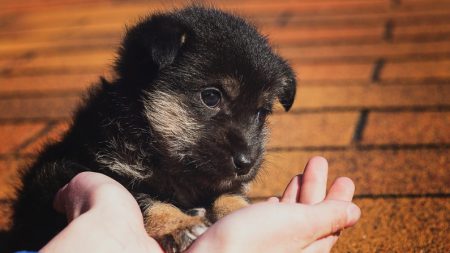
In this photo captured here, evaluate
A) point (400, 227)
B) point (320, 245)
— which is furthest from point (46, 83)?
point (320, 245)

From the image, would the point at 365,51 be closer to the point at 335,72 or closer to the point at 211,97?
the point at 335,72

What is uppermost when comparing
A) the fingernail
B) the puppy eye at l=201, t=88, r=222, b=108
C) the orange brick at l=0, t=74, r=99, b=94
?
the puppy eye at l=201, t=88, r=222, b=108

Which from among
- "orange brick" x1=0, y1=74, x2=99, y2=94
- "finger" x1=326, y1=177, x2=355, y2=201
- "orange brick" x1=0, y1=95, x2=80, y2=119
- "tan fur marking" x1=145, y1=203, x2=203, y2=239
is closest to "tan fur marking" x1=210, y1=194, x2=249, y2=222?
"tan fur marking" x1=145, y1=203, x2=203, y2=239

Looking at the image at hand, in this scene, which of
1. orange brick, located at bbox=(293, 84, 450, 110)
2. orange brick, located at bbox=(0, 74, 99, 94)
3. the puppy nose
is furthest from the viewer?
orange brick, located at bbox=(0, 74, 99, 94)

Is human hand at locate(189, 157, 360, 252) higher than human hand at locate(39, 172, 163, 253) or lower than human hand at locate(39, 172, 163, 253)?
lower

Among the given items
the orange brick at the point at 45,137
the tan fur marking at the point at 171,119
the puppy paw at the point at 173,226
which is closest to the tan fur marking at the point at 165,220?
the puppy paw at the point at 173,226

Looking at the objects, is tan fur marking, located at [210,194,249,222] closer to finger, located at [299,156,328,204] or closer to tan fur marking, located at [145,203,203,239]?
tan fur marking, located at [145,203,203,239]

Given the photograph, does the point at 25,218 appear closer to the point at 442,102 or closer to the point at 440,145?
the point at 440,145

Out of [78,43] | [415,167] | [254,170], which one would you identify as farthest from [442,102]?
[78,43]
